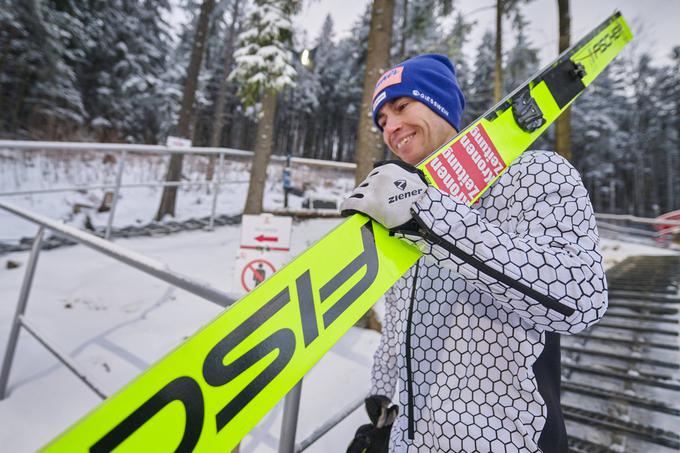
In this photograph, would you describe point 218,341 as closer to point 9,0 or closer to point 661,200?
point 9,0

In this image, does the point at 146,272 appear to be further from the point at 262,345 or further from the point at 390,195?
the point at 390,195

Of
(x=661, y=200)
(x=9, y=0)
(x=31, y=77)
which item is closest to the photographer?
(x=9, y=0)

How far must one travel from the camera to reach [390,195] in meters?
0.88

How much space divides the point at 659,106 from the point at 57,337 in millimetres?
42700

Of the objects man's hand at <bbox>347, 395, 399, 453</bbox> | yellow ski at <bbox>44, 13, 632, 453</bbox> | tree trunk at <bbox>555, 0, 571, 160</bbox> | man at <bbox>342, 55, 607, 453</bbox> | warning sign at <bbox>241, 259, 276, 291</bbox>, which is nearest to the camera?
yellow ski at <bbox>44, 13, 632, 453</bbox>

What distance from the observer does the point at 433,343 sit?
1.03 meters

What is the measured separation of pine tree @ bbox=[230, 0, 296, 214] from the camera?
22.5ft

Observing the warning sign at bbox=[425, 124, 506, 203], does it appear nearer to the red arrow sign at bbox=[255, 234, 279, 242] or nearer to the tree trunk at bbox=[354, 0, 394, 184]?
the red arrow sign at bbox=[255, 234, 279, 242]

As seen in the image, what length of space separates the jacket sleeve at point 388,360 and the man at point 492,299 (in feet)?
0.58

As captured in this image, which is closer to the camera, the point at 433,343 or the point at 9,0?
the point at 433,343

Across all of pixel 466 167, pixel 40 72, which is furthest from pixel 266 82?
pixel 40 72

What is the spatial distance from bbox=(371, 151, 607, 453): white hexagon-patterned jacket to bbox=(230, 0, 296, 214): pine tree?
6.22 metres

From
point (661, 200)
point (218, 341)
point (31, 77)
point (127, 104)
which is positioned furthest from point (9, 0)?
point (661, 200)

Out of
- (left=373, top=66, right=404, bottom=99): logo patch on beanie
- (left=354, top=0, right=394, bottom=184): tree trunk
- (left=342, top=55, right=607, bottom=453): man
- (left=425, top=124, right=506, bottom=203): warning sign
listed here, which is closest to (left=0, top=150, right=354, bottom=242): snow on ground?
(left=354, top=0, right=394, bottom=184): tree trunk
